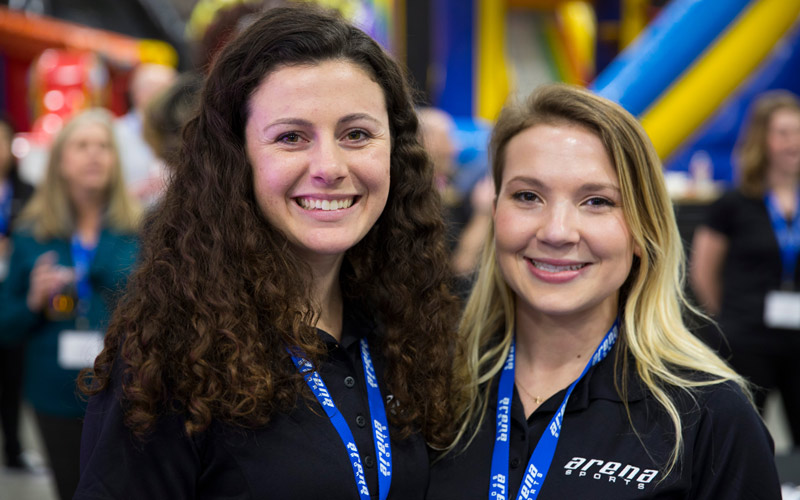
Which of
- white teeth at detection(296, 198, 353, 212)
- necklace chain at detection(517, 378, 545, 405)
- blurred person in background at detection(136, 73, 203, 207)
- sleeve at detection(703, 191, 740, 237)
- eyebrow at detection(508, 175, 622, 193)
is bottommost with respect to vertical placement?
necklace chain at detection(517, 378, 545, 405)

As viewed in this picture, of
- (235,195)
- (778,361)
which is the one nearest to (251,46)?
(235,195)

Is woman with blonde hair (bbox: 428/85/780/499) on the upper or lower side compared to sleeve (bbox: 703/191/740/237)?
lower

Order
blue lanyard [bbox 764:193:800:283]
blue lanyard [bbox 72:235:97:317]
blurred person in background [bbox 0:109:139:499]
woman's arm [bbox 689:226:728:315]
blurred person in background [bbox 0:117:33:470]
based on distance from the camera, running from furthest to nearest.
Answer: blurred person in background [bbox 0:117:33:470] < woman's arm [bbox 689:226:728:315] < blue lanyard [bbox 764:193:800:283] < blue lanyard [bbox 72:235:97:317] < blurred person in background [bbox 0:109:139:499]

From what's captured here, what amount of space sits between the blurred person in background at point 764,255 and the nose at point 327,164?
9.47 feet

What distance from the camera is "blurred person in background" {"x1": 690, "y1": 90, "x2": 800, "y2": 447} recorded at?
3893 mm

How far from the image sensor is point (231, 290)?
1.47 metres

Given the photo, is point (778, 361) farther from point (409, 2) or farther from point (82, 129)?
point (409, 2)

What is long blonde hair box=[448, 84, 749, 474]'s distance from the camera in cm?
171

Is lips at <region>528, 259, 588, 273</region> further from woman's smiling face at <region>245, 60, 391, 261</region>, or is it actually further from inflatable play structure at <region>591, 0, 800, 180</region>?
inflatable play structure at <region>591, 0, 800, 180</region>

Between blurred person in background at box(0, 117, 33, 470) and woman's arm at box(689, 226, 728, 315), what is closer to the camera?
woman's arm at box(689, 226, 728, 315)

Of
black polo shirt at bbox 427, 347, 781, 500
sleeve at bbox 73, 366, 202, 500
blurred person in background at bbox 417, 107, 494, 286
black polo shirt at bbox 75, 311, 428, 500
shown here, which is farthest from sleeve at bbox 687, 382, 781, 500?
blurred person in background at bbox 417, 107, 494, 286

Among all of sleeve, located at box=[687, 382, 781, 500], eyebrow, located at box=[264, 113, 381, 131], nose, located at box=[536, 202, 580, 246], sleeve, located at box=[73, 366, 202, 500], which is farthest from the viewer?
nose, located at box=[536, 202, 580, 246]

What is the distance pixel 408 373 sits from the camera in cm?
171

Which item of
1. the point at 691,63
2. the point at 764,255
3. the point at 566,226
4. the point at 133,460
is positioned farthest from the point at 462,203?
the point at 133,460
